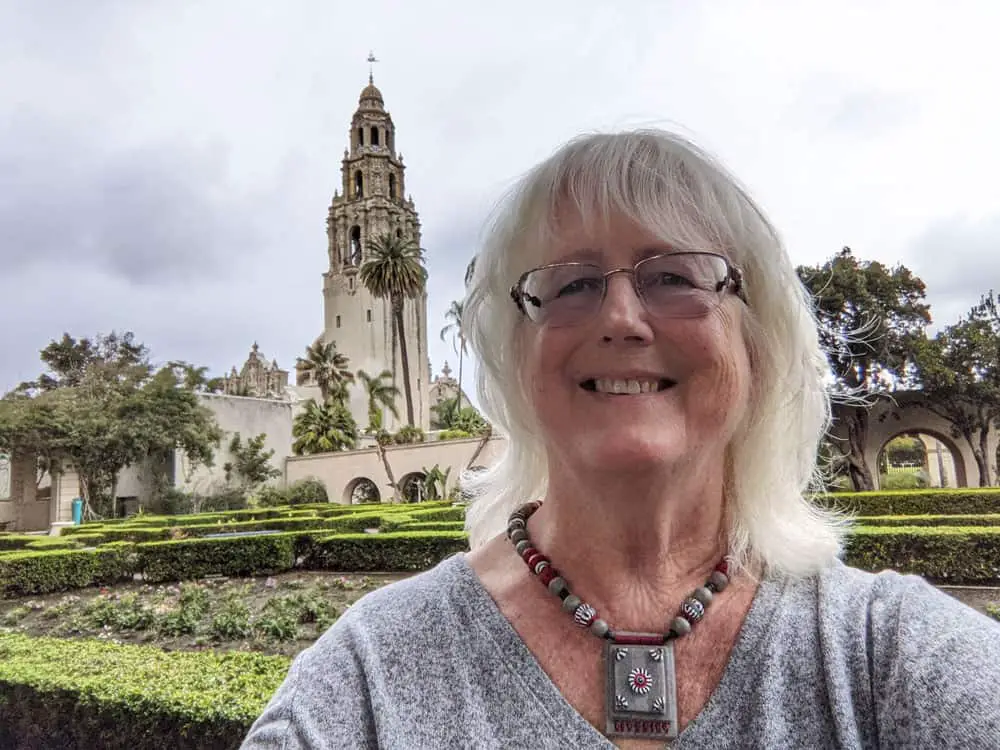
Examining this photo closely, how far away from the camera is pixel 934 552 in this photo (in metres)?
8.67

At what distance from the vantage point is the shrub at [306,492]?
3469 centimetres

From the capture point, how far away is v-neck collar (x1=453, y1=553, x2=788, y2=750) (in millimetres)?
1087

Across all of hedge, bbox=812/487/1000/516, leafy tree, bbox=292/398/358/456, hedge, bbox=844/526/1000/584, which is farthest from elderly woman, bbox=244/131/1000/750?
leafy tree, bbox=292/398/358/456

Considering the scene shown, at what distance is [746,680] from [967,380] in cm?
3004

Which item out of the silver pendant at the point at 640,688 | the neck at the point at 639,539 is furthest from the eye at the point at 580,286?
the silver pendant at the point at 640,688

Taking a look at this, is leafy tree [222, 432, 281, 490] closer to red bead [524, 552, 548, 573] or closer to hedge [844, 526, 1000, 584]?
hedge [844, 526, 1000, 584]

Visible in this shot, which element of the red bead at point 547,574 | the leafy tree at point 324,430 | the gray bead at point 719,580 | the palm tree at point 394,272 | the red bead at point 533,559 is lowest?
the gray bead at point 719,580

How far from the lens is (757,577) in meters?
1.29

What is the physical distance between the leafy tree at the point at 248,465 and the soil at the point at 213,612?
26586mm

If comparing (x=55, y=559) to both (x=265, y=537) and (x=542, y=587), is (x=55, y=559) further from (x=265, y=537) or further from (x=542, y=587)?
(x=542, y=587)

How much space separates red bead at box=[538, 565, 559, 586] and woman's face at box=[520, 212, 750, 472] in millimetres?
211

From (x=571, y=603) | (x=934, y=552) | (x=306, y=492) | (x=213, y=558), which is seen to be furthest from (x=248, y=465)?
(x=571, y=603)

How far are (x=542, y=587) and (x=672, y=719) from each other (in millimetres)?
344

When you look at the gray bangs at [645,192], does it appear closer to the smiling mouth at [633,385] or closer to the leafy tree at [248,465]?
the smiling mouth at [633,385]
